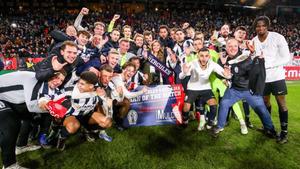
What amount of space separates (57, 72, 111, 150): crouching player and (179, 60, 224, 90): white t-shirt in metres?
2.05

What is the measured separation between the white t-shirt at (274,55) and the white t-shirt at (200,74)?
910 millimetres

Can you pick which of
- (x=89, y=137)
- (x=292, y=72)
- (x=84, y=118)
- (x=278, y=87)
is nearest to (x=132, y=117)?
(x=89, y=137)

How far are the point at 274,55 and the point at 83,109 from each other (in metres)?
3.84

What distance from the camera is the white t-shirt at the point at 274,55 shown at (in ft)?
19.5

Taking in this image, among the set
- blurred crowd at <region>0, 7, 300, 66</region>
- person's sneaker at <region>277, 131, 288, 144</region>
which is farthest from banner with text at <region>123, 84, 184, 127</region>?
blurred crowd at <region>0, 7, 300, 66</region>

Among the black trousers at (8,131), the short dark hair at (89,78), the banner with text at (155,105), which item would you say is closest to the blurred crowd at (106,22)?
the banner with text at (155,105)

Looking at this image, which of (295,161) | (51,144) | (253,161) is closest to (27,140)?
(51,144)

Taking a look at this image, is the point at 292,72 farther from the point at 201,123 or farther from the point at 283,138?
the point at 201,123

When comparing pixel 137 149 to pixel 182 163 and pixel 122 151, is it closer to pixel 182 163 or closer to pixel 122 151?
pixel 122 151

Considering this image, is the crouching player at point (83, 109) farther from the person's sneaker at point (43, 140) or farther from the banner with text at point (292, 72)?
the banner with text at point (292, 72)

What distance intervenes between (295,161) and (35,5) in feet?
107

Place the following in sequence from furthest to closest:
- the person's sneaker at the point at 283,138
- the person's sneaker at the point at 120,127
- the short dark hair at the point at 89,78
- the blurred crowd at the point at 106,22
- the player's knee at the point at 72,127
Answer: the blurred crowd at the point at 106,22 < the person's sneaker at the point at 120,127 < the person's sneaker at the point at 283,138 < the player's knee at the point at 72,127 < the short dark hair at the point at 89,78

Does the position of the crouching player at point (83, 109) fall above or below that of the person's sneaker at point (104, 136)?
above

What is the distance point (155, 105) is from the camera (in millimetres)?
6941
